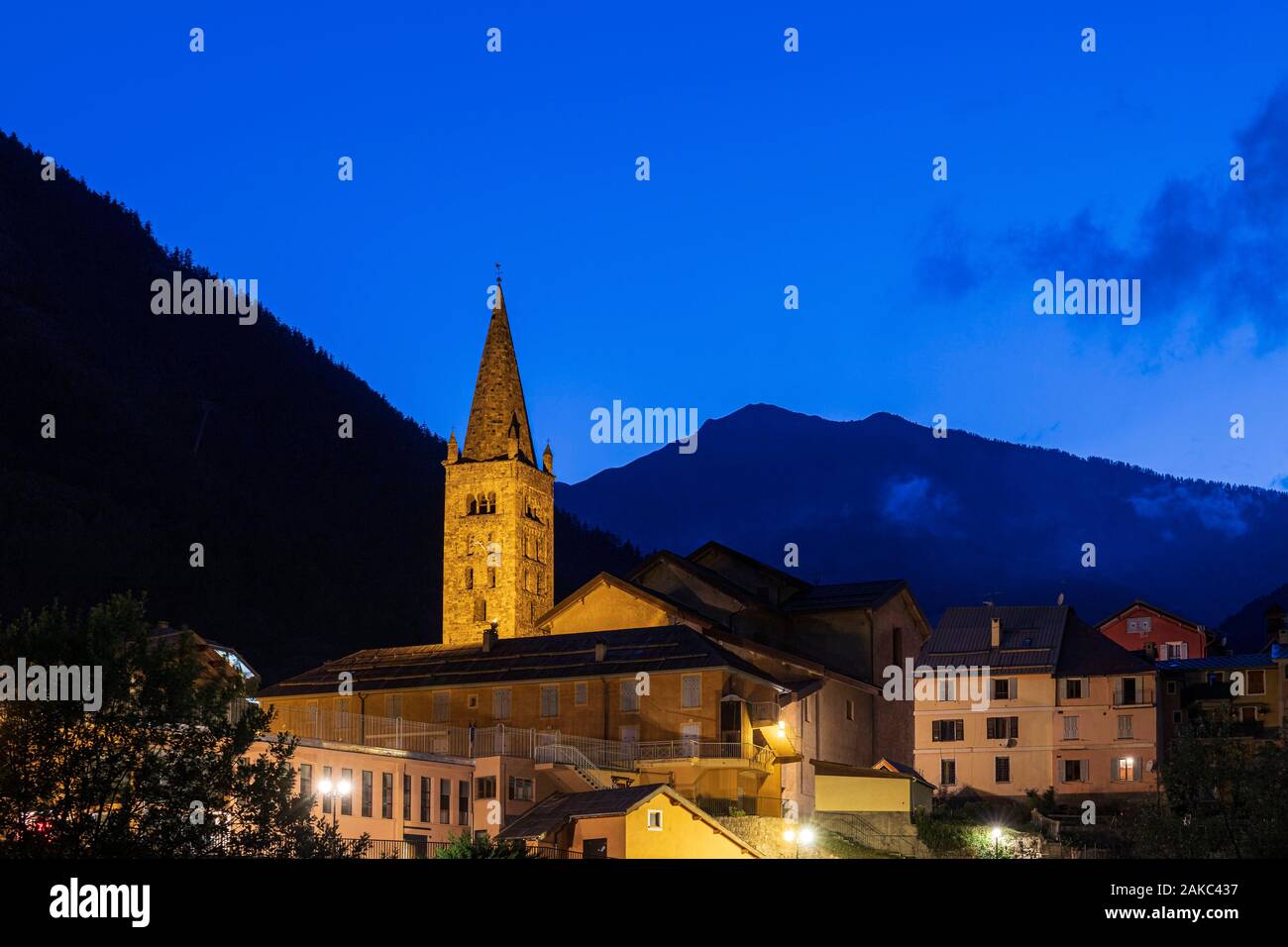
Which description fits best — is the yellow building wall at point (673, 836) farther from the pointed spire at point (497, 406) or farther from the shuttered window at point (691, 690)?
the pointed spire at point (497, 406)

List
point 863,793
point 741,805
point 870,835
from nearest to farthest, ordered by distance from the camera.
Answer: point 741,805 → point 870,835 → point 863,793

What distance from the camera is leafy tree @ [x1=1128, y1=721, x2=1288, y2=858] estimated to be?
171ft

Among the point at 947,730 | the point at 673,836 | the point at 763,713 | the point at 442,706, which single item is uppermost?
the point at 442,706

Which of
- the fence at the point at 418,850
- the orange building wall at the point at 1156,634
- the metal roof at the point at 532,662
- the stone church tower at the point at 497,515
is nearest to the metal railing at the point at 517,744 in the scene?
the metal roof at the point at 532,662

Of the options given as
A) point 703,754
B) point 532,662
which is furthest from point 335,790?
point 532,662

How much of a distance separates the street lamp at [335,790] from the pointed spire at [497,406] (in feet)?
237

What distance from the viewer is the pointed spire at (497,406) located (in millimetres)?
138375

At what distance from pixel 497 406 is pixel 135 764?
9271cm

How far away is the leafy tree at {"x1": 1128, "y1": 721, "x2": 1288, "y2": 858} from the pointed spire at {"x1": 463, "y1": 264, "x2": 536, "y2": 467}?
273ft

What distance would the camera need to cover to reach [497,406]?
456 feet

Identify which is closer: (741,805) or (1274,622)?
(741,805)

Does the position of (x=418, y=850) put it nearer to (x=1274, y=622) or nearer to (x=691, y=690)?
(x=691, y=690)
